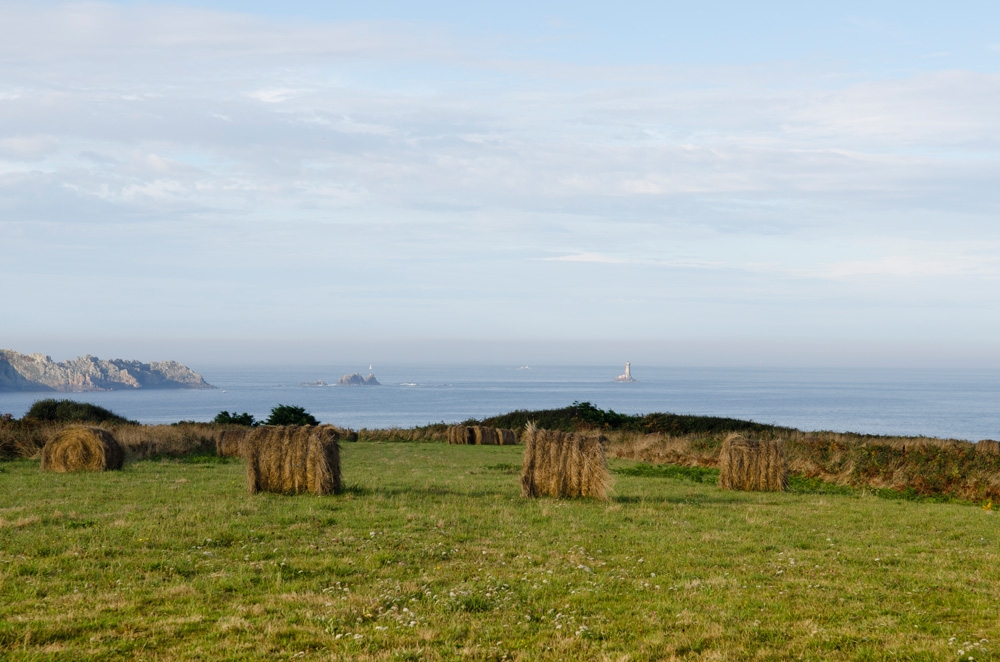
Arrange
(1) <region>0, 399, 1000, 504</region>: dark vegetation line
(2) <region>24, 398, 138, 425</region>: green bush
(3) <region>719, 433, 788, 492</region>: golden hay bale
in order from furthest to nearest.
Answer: (2) <region>24, 398, 138, 425</region>: green bush, (1) <region>0, 399, 1000, 504</region>: dark vegetation line, (3) <region>719, 433, 788, 492</region>: golden hay bale

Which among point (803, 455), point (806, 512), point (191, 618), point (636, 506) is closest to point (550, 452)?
point (636, 506)

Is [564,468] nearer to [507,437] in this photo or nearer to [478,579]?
[478,579]

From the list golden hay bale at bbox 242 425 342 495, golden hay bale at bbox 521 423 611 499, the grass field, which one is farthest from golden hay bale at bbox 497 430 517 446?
→ golden hay bale at bbox 242 425 342 495

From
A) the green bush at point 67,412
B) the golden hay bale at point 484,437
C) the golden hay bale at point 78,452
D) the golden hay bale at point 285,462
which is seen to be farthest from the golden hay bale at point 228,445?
the golden hay bale at point 285,462

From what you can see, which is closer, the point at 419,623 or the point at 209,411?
the point at 419,623

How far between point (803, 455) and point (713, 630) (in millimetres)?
27095

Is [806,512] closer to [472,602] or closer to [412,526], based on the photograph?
[412,526]

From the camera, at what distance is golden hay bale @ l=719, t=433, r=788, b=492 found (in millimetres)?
27219

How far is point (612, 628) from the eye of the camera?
9758mm

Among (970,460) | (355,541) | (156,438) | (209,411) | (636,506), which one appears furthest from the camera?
(209,411)

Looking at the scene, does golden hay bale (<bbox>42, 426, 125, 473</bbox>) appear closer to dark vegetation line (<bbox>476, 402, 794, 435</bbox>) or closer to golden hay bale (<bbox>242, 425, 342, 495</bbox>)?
golden hay bale (<bbox>242, 425, 342, 495</bbox>)

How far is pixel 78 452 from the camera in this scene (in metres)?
28.1

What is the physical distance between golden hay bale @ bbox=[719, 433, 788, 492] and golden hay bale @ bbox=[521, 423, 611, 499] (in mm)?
6500

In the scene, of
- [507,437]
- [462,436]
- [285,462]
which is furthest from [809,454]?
[462,436]
